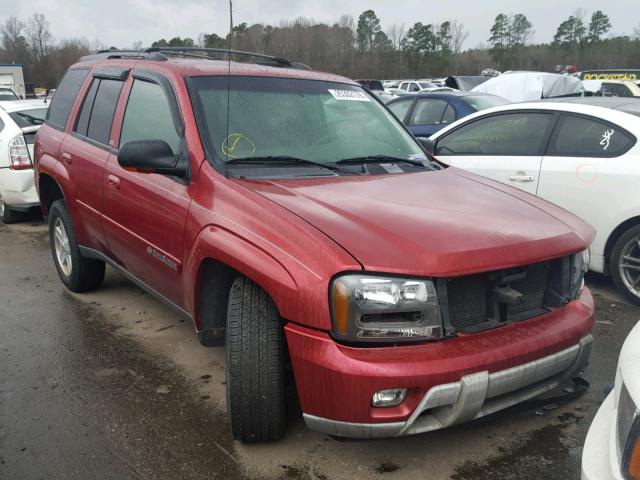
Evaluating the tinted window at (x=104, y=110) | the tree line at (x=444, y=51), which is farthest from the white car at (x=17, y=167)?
the tree line at (x=444, y=51)

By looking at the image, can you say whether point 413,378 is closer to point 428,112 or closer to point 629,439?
point 629,439

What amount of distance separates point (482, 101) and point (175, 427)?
8.18 m

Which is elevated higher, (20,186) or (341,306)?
(341,306)

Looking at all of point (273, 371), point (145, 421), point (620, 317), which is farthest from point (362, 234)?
point (620, 317)

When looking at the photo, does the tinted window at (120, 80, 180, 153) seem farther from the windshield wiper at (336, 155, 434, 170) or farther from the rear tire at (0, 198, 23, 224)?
the rear tire at (0, 198, 23, 224)

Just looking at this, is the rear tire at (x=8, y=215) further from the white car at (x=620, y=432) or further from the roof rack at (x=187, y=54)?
the white car at (x=620, y=432)

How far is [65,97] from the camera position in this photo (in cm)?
485

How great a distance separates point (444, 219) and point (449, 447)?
1080mm

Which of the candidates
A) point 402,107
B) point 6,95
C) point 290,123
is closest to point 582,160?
point 290,123

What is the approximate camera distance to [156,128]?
11.5 feet

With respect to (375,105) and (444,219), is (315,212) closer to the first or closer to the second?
(444,219)

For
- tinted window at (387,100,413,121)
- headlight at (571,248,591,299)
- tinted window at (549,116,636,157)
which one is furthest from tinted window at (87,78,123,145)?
tinted window at (387,100,413,121)

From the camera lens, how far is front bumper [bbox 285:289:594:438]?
7.22 feet

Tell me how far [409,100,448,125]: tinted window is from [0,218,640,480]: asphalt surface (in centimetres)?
581
